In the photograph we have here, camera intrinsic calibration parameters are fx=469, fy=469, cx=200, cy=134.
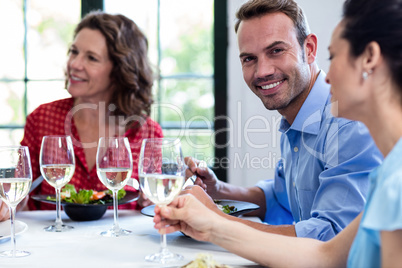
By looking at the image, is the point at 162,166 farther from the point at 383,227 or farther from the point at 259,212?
the point at 259,212

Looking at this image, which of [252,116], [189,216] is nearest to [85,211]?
[189,216]

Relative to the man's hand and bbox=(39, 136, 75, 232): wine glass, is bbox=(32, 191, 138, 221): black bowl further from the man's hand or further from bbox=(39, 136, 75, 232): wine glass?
the man's hand

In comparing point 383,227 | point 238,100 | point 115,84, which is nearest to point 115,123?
point 115,84

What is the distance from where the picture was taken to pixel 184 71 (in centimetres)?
365

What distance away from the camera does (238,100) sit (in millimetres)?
3473

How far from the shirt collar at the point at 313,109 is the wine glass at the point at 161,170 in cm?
71

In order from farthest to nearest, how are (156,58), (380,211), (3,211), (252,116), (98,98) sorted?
(156,58) < (252,116) < (98,98) < (3,211) < (380,211)

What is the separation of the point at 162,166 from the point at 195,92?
103 inches

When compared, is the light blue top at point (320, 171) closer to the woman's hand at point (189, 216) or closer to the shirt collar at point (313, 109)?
the shirt collar at point (313, 109)

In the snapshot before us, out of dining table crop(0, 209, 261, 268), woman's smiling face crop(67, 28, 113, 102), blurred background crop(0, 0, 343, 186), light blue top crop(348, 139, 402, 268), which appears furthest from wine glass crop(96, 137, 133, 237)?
blurred background crop(0, 0, 343, 186)

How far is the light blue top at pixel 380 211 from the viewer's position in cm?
74

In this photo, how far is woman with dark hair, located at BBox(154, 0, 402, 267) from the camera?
752mm

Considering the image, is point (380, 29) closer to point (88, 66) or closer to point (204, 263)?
point (204, 263)

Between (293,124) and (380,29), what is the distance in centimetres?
90
